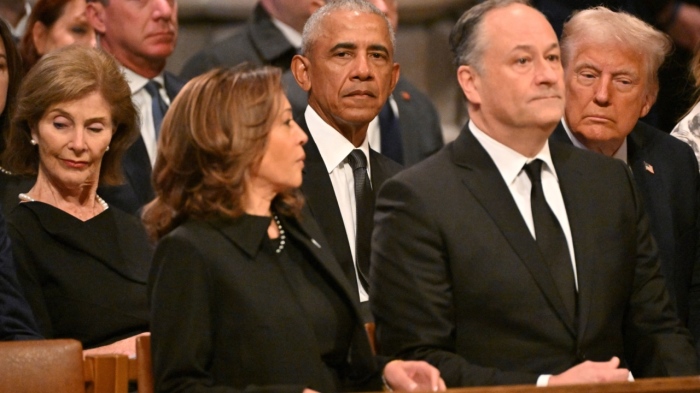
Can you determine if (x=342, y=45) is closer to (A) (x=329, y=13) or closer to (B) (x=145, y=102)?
(A) (x=329, y=13)

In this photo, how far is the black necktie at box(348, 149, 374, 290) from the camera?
10.5ft

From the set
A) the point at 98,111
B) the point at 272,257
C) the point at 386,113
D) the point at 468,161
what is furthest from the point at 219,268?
the point at 386,113

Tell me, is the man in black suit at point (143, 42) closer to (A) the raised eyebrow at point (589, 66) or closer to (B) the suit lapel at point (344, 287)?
(A) the raised eyebrow at point (589, 66)

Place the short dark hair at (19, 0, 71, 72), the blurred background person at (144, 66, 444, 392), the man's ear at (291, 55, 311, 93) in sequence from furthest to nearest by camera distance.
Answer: the short dark hair at (19, 0, 71, 72) < the man's ear at (291, 55, 311, 93) < the blurred background person at (144, 66, 444, 392)

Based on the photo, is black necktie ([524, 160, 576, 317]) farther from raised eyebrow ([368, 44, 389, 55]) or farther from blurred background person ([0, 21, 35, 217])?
blurred background person ([0, 21, 35, 217])

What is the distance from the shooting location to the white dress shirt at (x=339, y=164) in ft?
10.7

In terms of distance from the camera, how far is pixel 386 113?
433 centimetres

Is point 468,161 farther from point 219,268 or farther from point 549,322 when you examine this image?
point 219,268

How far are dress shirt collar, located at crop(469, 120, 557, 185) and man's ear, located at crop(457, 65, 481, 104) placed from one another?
0.09 meters

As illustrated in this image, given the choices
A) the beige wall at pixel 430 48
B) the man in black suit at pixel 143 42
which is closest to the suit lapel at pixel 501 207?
the man in black suit at pixel 143 42

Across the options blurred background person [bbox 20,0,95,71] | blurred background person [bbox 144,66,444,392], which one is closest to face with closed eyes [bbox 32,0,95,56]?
blurred background person [bbox 20,0,95,71]

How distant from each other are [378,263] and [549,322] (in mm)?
409

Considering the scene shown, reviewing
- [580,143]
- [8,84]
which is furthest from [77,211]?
[580,143]

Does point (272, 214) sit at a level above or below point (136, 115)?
below
